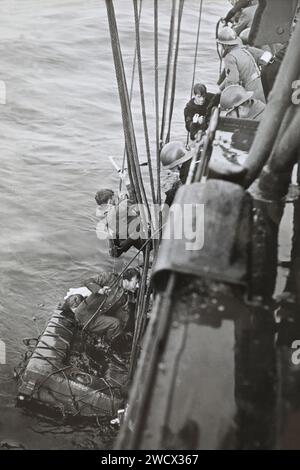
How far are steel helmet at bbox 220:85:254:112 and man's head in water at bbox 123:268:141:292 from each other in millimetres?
2816

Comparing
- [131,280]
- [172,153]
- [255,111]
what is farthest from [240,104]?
[131,280]

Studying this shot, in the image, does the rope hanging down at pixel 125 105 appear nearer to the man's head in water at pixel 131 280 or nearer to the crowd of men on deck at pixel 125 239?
the crowd of men on deck at pixel 125 239

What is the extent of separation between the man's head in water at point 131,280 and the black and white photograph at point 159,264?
24 millimetres

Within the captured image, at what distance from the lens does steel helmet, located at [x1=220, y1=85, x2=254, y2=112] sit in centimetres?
745

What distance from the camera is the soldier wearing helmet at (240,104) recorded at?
7.46 metres

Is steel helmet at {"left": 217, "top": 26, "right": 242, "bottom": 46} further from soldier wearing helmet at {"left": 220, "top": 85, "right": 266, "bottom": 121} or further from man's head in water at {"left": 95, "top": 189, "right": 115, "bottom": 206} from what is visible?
man's head in water at {"left": 95, "top": 189, "right": 115, "bottom": 206}

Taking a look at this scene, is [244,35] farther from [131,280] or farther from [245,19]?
[131,280]

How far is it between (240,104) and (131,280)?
3.04 meters

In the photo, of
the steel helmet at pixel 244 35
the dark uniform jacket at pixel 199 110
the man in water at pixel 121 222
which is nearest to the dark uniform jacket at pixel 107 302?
the man in water at pixel 121 222

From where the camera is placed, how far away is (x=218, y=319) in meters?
3.36

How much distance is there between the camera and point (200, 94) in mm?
8859

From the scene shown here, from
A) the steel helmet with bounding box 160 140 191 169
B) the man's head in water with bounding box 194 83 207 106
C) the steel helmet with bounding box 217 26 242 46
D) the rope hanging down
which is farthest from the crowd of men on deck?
the rope hanging down

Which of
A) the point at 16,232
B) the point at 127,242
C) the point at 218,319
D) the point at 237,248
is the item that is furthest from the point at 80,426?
the point at 16,232
